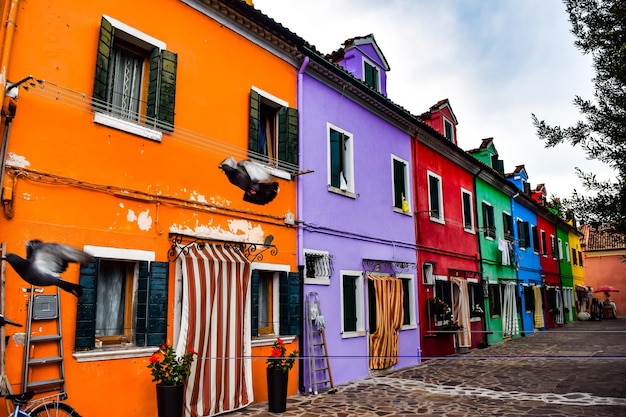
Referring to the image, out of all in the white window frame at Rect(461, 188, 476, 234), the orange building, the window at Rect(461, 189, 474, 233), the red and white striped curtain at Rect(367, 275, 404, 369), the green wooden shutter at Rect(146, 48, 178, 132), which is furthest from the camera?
the window at Rect(461, 189, 474, 233)

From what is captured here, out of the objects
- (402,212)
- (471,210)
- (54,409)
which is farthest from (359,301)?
(471,210)

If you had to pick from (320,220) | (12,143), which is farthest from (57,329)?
(320,220)

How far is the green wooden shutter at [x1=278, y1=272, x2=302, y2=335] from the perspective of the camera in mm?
9133

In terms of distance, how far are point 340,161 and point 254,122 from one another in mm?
3061

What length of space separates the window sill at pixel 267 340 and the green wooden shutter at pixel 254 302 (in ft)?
0.43

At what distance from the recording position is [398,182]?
13906 millimetres

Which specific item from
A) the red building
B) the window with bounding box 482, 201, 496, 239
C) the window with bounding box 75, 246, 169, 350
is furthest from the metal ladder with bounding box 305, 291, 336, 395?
the window with bounding box 482, 201, 496, 239

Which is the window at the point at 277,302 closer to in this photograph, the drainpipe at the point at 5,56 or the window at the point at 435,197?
the drainpipe at the point at 5,56

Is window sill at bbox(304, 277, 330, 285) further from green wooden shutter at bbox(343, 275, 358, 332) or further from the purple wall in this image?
green wooden shutter at bbox(343, 275, 358, 332)

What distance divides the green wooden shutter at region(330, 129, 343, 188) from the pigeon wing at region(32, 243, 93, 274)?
278 inches

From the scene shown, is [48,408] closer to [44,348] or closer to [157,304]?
[44,348]

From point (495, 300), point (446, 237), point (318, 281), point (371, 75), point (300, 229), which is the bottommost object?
point (495, 300)

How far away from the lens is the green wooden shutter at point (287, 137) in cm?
969

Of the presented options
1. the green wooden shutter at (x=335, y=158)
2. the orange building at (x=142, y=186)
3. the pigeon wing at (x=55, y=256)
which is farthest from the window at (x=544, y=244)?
the pigeon wing at (x=55, y=256)
